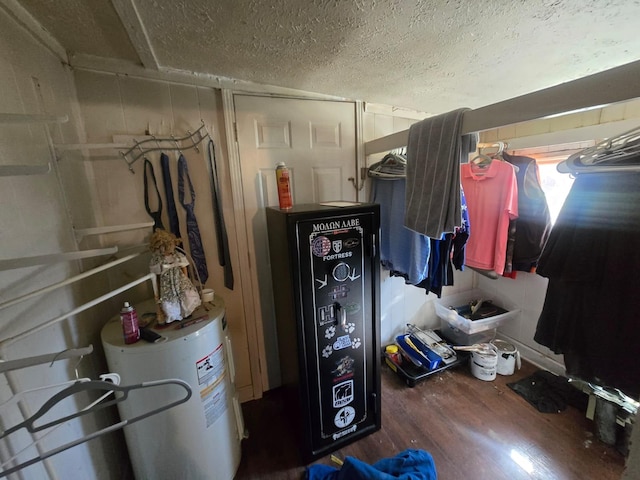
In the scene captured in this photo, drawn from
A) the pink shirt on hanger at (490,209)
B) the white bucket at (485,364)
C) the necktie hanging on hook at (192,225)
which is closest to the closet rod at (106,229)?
the necktie hanging on hook at (192,225)

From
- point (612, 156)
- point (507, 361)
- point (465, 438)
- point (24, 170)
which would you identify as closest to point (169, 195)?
point (24, 170)

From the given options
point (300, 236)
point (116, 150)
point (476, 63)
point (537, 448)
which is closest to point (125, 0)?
point (116, 150)

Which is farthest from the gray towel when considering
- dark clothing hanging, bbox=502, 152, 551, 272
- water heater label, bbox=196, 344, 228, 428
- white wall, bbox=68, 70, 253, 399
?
water heater label, bbox=196, 344, 228, 428

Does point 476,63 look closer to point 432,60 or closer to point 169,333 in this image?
point 432,60

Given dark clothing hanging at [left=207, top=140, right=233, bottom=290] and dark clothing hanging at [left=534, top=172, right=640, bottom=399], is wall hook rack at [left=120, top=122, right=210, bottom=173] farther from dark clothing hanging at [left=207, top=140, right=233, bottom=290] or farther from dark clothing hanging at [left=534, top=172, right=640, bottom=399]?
dark clothing hanging at [left=534, top=172, right=640, bottom=399]

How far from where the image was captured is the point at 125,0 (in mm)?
811

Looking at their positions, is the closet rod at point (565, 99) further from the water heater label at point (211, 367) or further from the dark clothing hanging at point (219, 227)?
the water heater label at point (211, 367)

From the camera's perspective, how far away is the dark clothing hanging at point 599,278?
3.35 ft

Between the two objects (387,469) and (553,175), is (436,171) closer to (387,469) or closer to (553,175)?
(553,175)

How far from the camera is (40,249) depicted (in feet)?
2.83

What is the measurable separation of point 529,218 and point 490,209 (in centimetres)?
23

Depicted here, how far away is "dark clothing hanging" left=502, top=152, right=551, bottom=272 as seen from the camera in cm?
174

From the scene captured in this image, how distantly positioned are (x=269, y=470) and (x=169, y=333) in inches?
38.0

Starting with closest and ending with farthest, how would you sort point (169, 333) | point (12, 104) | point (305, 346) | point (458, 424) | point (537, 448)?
point (12, 104) < point (169, 333) < point (305, 346) < point (537, 448) < point (458, 424)
